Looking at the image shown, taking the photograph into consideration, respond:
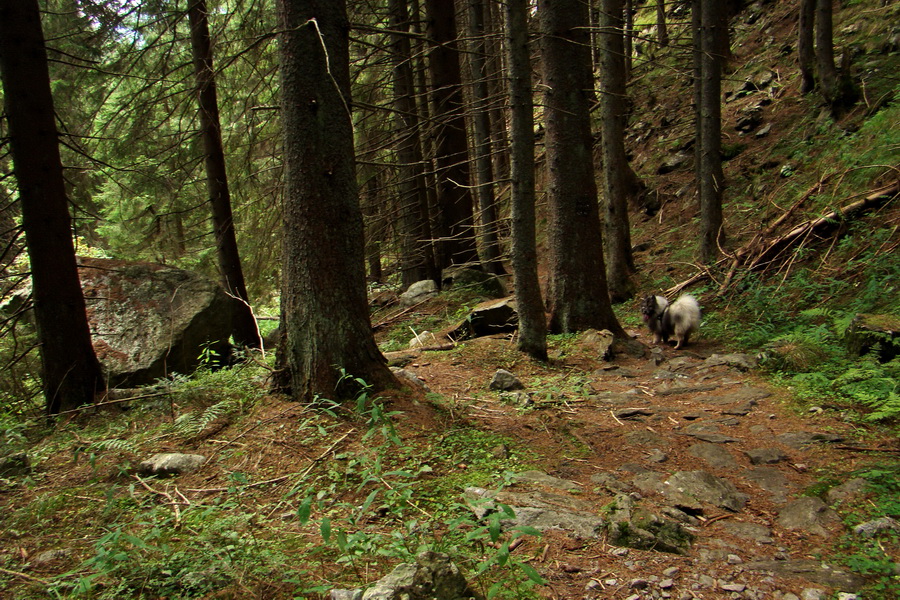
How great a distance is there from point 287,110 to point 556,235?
185 inches

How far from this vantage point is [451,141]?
11.4m

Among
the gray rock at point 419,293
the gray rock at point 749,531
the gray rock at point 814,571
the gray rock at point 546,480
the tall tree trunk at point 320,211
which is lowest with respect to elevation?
the gray rock at point 749,531

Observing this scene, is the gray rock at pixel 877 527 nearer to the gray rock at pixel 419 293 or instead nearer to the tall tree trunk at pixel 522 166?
the tall tree trunk at pixel 522 166

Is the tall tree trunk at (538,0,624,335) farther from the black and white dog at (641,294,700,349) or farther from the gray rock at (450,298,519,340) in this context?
the gray rock at (450,298,519,340)

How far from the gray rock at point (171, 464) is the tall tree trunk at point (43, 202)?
2454 mm

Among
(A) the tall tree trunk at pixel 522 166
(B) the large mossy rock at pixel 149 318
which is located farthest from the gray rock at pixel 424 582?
(B) the large mossy rock at pixel 149 318

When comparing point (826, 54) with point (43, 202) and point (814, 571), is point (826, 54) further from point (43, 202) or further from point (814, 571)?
point (43, 202)

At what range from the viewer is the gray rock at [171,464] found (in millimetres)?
3861

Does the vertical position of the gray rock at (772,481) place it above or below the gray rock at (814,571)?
below

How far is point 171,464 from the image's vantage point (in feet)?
12.7

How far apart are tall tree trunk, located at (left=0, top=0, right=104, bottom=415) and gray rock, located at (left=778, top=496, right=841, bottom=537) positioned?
6.69m

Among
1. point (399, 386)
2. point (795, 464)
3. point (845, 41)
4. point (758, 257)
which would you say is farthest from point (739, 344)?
point (845, 41)

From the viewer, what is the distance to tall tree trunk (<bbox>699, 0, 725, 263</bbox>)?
10.3 meters

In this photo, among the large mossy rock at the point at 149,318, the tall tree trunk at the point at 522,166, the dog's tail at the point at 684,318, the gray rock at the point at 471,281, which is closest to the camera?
the tall tree trunk at the point at 522,166
